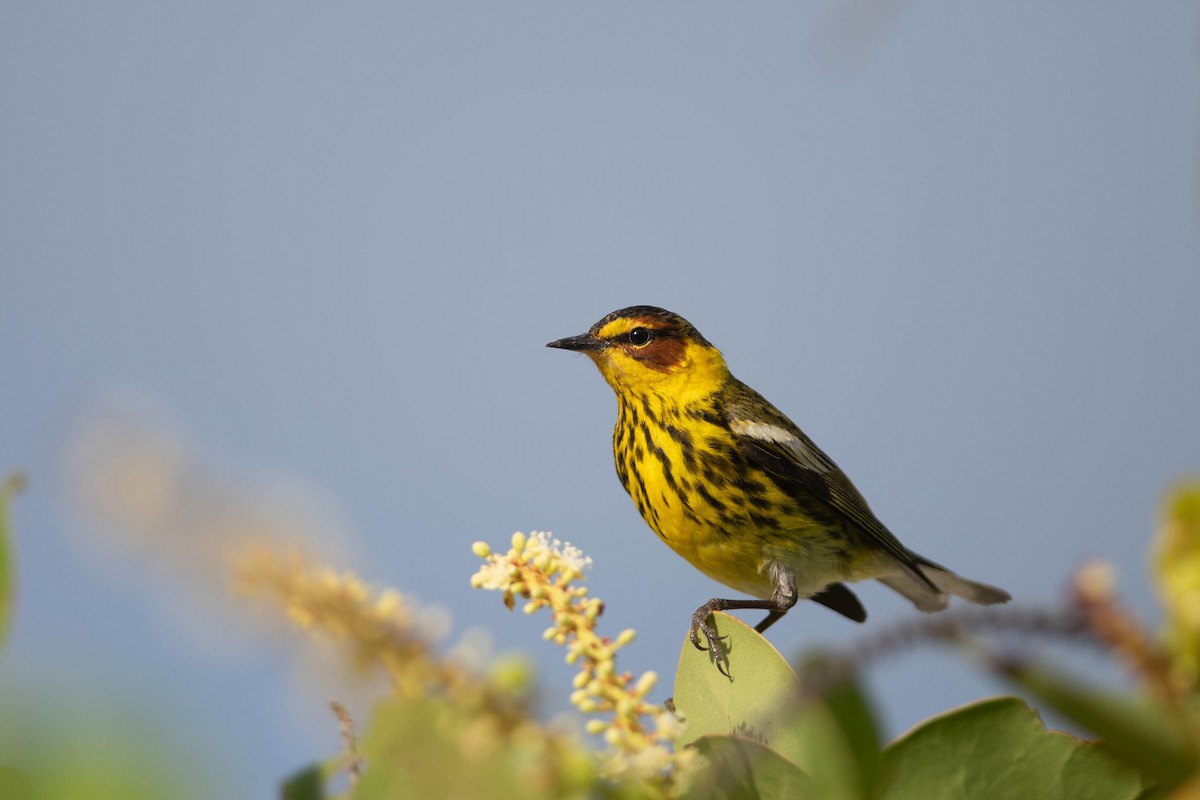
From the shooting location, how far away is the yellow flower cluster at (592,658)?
0.39 meters

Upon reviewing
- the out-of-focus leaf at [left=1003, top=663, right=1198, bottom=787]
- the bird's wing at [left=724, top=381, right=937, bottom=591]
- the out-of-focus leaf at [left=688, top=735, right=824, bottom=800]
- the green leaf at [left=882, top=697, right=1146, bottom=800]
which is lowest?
the out-of-focus leaf at [left=1003, top=663, right=1198, bottom=787]

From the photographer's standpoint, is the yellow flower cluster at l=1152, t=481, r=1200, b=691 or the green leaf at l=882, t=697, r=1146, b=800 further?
the green leaf at l=882, t=697, r=1146, b=800

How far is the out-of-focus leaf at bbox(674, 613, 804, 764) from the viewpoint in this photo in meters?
0.51

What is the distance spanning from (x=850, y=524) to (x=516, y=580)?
144cm

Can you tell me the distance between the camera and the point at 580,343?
1967mm

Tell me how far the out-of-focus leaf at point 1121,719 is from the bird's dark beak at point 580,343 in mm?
1719

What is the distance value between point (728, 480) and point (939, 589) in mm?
663

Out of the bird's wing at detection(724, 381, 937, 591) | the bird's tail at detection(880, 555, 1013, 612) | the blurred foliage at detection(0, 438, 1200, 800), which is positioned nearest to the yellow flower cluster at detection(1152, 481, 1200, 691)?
the blurred foliage at detection(0, 438, 1200, 800)

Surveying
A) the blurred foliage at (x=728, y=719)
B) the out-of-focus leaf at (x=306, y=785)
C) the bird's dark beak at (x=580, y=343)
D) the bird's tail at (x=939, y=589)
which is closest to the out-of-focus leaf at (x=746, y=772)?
the blurred foliage at (x=728, y=719)

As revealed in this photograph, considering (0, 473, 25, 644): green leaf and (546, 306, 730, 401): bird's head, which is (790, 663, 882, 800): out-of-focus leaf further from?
(546, 306, 730, 401): bird's head

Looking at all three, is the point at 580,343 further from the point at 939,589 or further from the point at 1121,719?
the point at 1121,719

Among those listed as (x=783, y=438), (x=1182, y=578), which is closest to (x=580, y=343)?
(x=783, y=438)

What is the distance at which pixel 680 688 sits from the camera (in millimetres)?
589

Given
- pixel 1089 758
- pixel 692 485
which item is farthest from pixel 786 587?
pixel 1089 758
